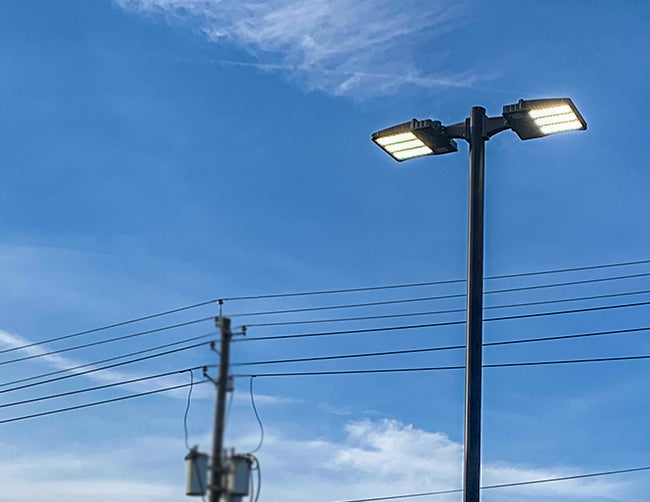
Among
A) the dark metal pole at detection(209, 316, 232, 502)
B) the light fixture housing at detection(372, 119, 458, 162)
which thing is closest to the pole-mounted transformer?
the dark metal pole at detection(209, 316, 232, 502)

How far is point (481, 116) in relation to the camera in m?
19.4

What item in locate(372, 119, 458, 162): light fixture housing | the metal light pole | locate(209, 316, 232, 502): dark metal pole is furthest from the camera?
locate(372, 119, 458, 162): light fixture housing

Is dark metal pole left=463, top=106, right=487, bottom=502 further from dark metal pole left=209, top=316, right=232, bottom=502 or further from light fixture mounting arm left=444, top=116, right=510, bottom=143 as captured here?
dark metal pole left=209, top=316, right=232, bottom=502

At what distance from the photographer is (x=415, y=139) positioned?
1978cm

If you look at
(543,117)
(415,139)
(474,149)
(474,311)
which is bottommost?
(474,311)

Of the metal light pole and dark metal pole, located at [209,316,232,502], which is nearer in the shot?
dark metal pole, located at [209,316,232,502]

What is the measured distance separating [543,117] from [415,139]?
73.7 inches

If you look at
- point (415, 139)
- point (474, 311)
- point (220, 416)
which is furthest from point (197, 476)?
point (415, 139)

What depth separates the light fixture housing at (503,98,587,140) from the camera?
19.1 meters

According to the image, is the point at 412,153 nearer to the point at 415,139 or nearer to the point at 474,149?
the point at 415,139

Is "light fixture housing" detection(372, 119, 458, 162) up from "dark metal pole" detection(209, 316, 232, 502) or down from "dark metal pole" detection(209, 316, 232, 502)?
up

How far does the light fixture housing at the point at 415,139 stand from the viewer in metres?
19.5

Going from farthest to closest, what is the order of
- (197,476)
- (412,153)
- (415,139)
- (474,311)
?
(412,153), (415,139), (474,311), (197,476)

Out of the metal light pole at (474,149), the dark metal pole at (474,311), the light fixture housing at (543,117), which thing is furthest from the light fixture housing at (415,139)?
the light fixture housing at (543,117)
